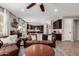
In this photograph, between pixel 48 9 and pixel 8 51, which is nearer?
pixel 8 51

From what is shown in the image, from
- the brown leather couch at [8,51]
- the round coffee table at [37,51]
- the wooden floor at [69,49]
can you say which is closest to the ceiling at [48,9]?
the wooden floor at [69,49]

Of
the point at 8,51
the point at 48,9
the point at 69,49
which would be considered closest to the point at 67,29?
the point at 48,9

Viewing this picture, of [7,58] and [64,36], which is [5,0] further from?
[64,36]

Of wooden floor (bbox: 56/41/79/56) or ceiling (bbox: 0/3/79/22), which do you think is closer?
wooden floor (bbox: 56/41/79/56)

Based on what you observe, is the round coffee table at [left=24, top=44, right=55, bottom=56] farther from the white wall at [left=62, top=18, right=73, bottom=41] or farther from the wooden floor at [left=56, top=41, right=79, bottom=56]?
the white wall at [left=62, top=18, right=73, bottom=41]

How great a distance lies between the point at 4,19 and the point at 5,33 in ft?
2.68

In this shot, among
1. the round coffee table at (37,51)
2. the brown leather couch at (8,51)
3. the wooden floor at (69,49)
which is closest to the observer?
the round coffee table at (37,51)

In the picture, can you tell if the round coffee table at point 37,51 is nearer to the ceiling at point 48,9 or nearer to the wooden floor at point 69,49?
the wooden floor at point 69,49

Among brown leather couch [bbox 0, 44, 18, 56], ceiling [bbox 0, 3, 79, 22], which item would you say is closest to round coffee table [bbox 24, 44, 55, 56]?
brown leather couch [bbox 0, 44, 18, 56]

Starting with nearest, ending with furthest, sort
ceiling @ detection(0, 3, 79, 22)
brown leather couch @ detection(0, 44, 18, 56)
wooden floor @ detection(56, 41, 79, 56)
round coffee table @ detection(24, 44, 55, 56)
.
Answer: round coffee table @ detection(24, 44, 55, 56) < brown leather couch @ detection(0, 44, 18, 56) < wooden floor @ detection(56, 41, 79, 56) < ceiling @ detection(0, 3, 79, 22)

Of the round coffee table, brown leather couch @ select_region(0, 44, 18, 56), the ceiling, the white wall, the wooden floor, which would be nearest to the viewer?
the round coffee table

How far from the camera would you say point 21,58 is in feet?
2.59

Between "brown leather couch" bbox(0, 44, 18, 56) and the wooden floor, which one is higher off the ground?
"brown leather couch" bbox(0, 44, 18, 56)

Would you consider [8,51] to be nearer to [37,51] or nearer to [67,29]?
[37,51]
